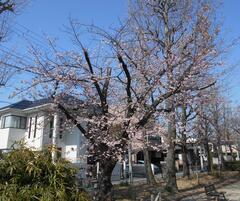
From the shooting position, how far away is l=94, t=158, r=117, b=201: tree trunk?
9.82 metres

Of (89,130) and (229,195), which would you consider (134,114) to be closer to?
(89,130)

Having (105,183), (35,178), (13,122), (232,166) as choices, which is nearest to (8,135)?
(13,122)

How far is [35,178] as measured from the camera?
20.9 feet

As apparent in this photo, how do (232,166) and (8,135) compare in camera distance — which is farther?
(232,166)

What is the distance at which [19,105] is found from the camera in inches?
1170

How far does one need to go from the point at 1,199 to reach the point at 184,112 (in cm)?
1836

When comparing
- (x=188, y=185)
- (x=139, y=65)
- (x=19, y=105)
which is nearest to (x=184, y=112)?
(x=188, y=185)

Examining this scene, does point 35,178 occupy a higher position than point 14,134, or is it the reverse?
point 14,134

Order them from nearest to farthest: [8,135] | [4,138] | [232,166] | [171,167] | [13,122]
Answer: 1. [171,167]
2. [8,135]
3. [4,138]
4. [13,122]
5. [232,166]

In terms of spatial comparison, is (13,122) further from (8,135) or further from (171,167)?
(171,167)

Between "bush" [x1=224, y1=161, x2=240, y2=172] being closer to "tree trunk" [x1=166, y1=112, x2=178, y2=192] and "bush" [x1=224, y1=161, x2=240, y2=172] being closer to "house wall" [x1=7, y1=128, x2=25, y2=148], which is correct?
"tree trunk" [x1=166, y1=112, x2=178, y2=192]

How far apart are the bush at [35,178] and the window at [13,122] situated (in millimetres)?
22308

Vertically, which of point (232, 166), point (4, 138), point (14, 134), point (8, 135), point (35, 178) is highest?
point (14, 134)

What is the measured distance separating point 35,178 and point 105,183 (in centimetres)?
397
